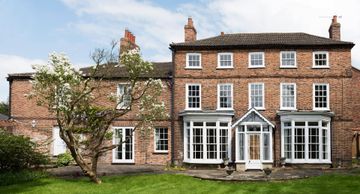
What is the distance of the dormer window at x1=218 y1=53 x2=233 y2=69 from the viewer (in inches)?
1258

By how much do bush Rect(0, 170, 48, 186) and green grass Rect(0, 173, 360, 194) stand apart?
571 millimetres

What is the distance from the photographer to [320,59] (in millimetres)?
31312

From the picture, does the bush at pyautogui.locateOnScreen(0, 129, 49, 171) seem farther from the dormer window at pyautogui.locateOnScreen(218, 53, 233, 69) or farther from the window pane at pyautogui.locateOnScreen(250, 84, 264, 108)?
the window pane at pyautogui.locateOnScreen(250, 84, 264, 108)

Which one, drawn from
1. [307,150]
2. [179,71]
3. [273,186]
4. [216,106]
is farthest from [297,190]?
[179,71]

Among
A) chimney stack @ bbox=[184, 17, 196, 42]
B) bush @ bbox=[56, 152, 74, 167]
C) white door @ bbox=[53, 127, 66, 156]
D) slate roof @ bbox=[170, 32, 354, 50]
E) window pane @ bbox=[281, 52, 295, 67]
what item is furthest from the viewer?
chimney stack @ bbox=[184, 17, 196, 42]

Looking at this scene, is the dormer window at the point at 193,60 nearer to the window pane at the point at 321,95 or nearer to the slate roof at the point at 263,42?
the slate roof at the point at 263,42

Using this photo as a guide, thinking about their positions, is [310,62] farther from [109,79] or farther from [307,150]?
[109,79]

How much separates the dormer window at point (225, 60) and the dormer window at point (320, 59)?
5.72 metres

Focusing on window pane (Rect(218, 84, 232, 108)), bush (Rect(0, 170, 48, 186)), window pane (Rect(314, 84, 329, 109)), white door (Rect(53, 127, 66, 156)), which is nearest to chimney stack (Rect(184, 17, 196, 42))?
window pane (Rect(218, 84, 232, 108))

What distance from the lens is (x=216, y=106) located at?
104 ft

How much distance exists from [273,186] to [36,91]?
11924mm

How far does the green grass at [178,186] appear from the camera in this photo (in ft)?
66.4

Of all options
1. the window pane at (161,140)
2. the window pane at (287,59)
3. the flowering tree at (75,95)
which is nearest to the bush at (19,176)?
the flowering tree at (75,95)

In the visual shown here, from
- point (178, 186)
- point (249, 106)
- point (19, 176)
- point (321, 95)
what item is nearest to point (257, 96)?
point (249, 106)
